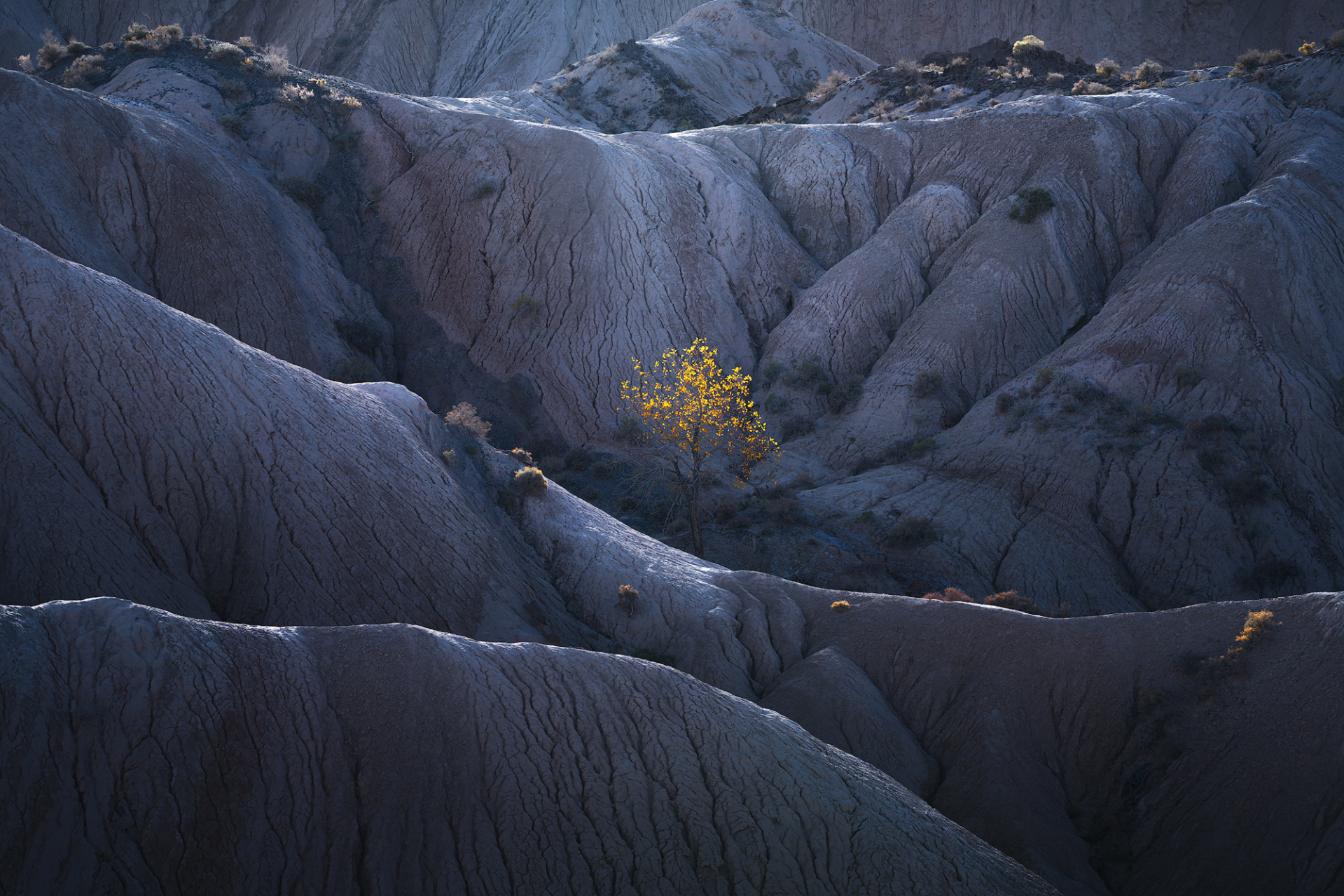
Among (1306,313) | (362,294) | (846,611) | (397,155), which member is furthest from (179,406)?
(1306,313)

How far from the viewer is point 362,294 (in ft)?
100

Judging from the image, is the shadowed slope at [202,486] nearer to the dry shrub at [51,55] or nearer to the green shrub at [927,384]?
the green shrub at [927,384]

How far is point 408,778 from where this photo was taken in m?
9.56

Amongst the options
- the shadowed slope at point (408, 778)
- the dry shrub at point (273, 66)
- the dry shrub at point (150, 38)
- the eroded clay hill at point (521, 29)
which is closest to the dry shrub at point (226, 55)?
the dry shrub at point (273, 66)

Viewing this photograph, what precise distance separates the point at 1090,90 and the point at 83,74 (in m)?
41.4

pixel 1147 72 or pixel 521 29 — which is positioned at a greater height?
pixel 1147 72

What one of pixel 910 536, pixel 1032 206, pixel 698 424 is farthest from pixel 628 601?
pixel 1032 206

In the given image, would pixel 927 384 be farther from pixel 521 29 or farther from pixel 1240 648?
pixel 521 29

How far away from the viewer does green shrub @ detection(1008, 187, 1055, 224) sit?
103ft

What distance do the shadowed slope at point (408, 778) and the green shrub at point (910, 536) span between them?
1214cm

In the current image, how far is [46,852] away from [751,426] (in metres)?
18.1

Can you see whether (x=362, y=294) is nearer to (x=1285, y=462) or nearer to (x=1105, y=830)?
(x=1105, y=830)

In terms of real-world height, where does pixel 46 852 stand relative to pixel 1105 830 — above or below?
above

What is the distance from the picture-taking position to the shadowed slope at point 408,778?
315 inches
